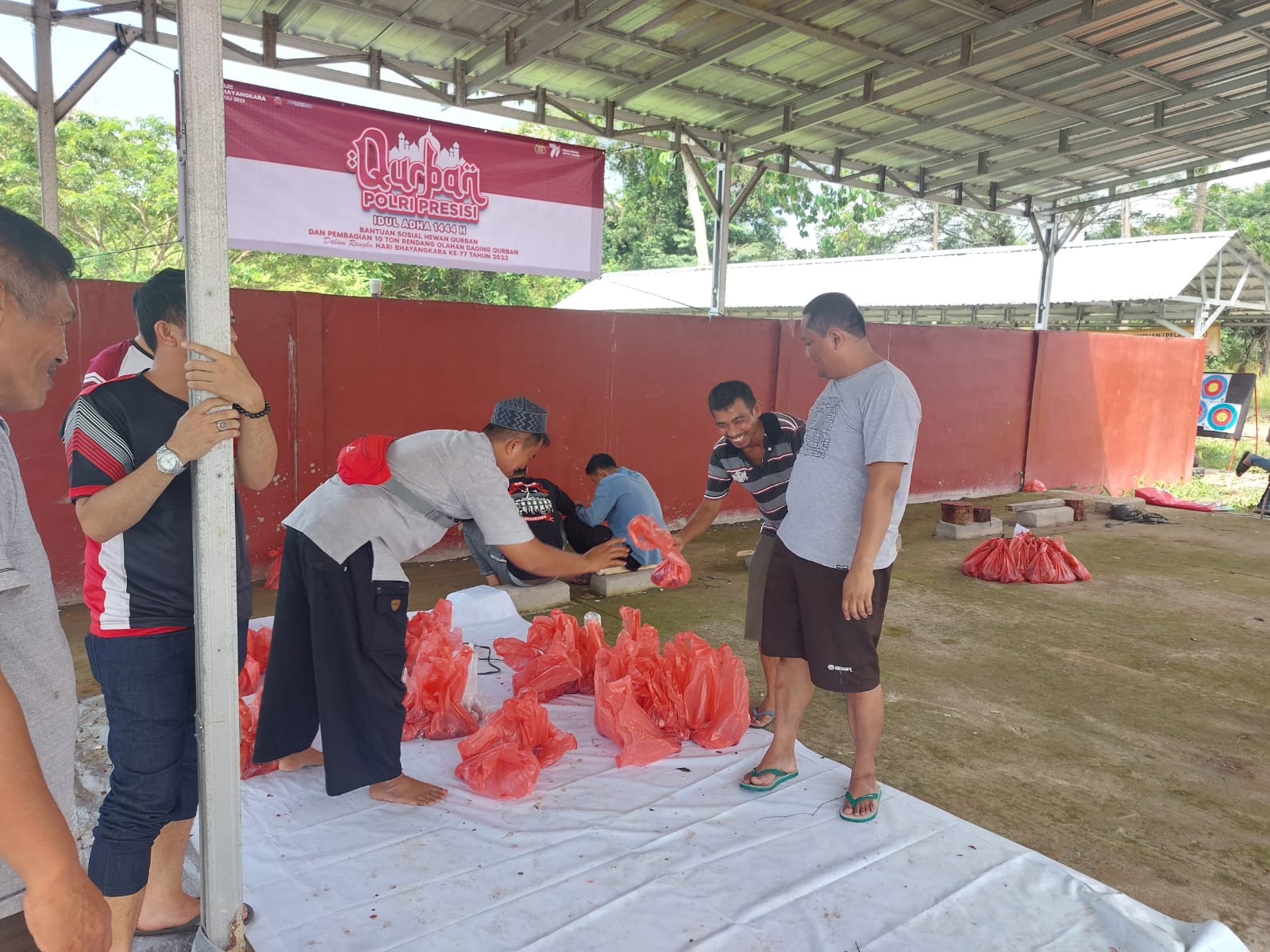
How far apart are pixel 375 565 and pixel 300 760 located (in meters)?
0.97

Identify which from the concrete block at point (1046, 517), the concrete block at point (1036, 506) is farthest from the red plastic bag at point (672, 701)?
the concrete block at point (1036, 506)

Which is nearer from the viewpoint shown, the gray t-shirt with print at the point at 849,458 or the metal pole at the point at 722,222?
the gray t-shirt with print at the point at 849,458

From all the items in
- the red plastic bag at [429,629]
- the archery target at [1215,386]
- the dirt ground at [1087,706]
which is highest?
the archery target at [1215,386]

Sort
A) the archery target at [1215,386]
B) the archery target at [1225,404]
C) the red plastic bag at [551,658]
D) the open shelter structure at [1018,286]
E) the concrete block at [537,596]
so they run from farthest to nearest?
the open shelter structure at [1018,286] < the archery target at [1215,386] < the archery target at [1225,404] < the concrete block at [537,596] < the red plastic bag at [551,658]

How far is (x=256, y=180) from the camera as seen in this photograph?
5.78m

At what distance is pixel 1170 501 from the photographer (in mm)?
10758

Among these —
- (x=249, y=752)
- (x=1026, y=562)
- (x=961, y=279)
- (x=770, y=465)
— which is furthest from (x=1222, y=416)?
(x=249, y=752)

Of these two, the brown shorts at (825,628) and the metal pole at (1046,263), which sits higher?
the metal pole at (1046,263)

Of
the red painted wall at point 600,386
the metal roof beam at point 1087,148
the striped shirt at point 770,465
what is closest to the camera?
the striped shirt at point 770,465

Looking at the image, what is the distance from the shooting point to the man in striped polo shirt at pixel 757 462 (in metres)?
3.46

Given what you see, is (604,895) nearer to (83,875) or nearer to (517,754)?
(517,754)

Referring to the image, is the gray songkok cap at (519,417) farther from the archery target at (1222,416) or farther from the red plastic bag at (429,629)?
the archery target at (1222,416)

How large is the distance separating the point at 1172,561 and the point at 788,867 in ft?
22.5

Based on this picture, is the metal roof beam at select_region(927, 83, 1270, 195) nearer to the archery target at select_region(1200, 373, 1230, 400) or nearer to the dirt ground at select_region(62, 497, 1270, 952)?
the dirt ground at select_region(62, 497, 1270, 952)
